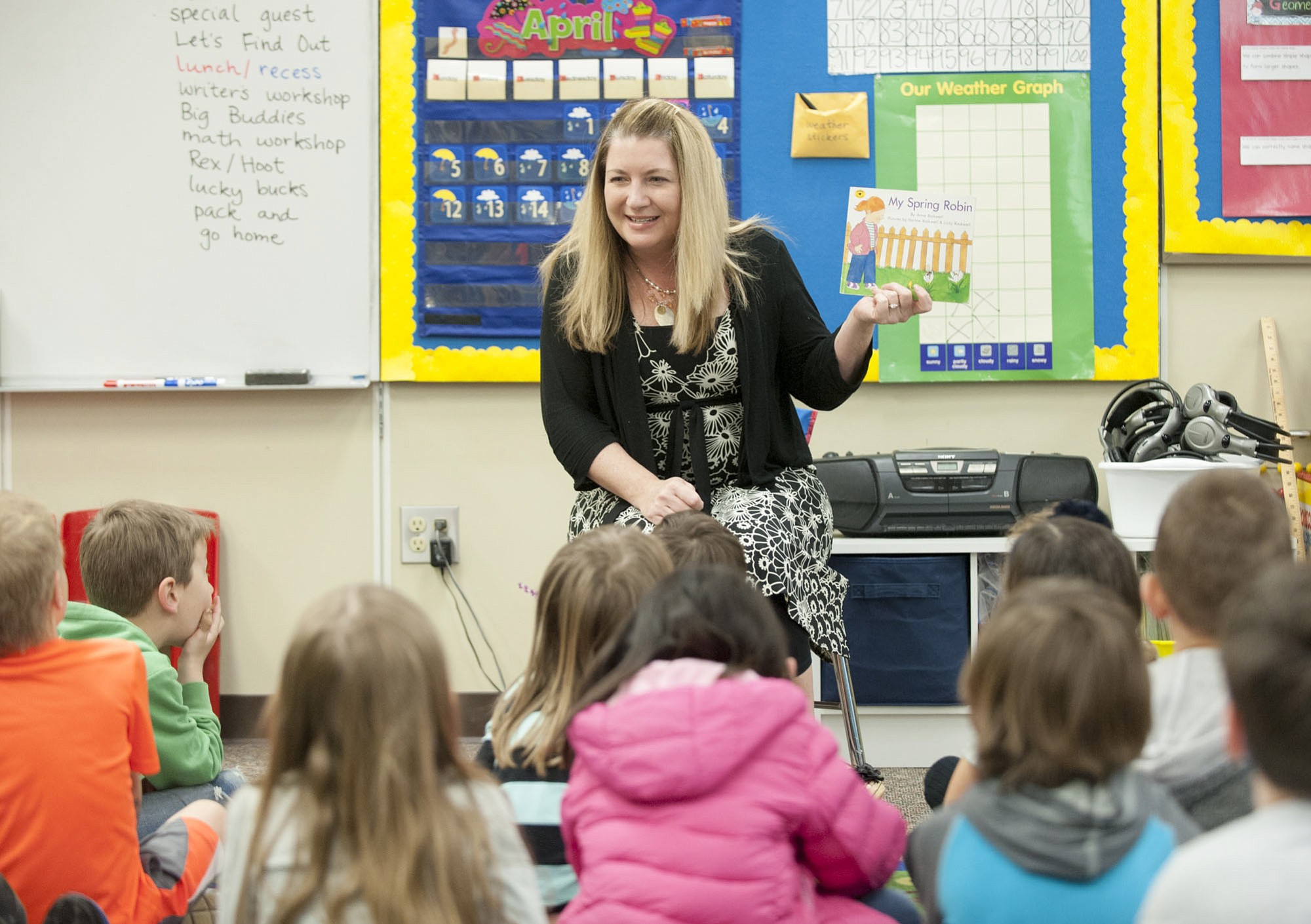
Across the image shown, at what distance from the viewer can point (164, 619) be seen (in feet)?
6.01

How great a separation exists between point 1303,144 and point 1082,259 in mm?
640

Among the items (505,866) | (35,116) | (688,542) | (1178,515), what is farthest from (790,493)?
(35,116)

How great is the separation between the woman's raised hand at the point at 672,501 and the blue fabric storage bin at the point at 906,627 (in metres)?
0.90

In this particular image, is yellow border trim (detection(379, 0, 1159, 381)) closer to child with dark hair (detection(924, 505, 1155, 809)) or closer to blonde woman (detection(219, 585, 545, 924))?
child with dark hair (detection(924, 505, 1155, 809))

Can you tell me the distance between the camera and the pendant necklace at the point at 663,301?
218cm

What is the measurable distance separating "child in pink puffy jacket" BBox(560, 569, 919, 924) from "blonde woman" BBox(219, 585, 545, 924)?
12 centimetres

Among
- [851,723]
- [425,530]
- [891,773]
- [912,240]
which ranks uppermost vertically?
[912,240]

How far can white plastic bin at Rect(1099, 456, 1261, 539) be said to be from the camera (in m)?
2.55

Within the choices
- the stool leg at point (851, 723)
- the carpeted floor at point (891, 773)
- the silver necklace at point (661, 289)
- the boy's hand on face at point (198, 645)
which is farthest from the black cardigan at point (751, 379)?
the carpeted floor at point (891, 773)

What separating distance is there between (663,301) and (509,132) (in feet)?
3.88

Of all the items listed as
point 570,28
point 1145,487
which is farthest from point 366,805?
point 570,28

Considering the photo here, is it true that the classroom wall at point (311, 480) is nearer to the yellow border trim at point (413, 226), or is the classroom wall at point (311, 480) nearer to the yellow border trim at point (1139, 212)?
the yellow border trim at point (413, 226)

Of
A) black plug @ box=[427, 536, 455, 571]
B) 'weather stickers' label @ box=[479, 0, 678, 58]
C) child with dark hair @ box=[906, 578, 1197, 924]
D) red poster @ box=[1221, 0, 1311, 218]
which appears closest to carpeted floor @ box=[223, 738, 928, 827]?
black plug @ box=[427, 536, 455, 571]

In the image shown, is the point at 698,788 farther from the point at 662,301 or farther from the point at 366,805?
the point at 662,301
